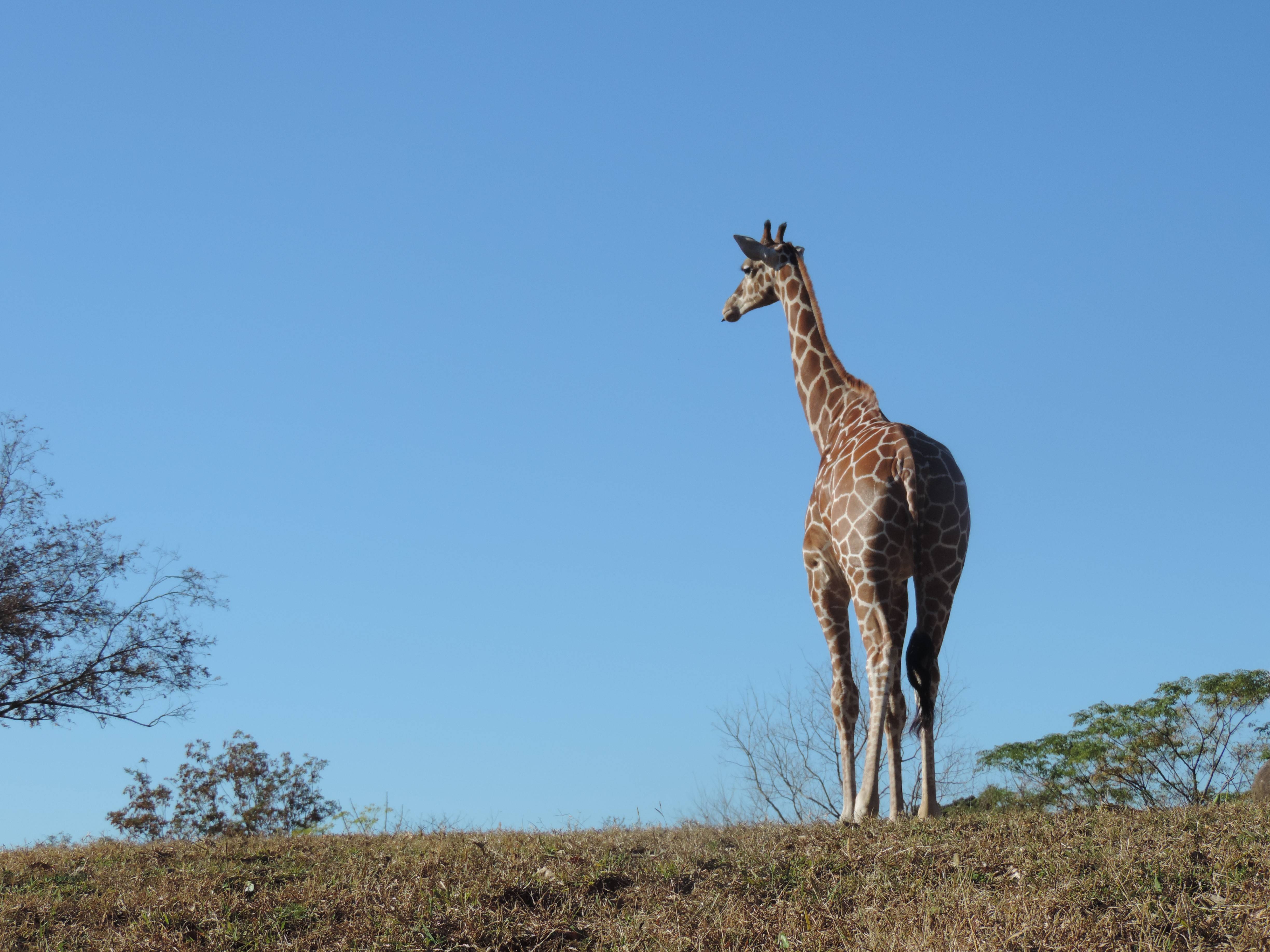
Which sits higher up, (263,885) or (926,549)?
(926,549)

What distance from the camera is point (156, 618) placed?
22.8 metres

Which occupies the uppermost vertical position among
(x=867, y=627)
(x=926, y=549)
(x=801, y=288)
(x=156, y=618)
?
(x=801, y=288)

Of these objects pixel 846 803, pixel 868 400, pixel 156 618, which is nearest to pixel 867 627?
pixel 846 803

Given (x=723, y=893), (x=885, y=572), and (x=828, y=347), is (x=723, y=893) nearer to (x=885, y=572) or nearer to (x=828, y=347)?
(x=885, y=572)

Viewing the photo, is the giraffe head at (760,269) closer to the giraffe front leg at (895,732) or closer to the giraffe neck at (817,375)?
the giraffe neck at (817,375)

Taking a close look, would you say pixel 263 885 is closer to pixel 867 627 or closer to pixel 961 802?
pixel 867 627

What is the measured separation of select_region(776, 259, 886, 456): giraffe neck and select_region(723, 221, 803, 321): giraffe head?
14cm

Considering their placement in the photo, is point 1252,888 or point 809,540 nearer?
point 1252,888

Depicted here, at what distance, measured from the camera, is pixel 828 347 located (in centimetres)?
1333

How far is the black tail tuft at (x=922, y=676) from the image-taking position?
1071 cm

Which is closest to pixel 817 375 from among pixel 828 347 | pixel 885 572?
pixel 828 347

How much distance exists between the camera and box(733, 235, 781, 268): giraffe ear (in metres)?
14.1

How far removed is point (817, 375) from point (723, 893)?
713 centimetres

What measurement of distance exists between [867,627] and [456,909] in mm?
4848
